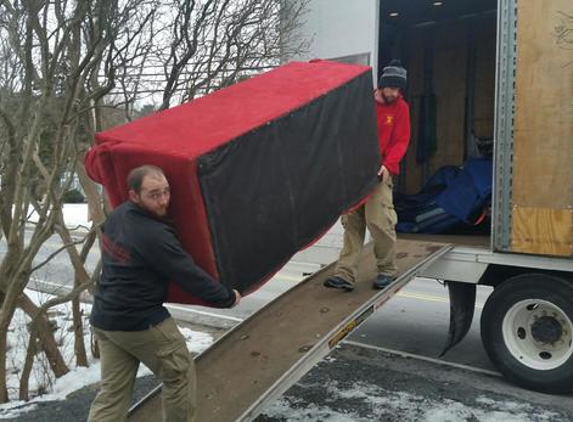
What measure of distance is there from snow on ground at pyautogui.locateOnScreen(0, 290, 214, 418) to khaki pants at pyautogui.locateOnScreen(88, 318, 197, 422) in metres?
1.74

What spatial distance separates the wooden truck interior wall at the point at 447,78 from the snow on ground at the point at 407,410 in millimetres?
4748

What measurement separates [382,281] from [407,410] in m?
1.07

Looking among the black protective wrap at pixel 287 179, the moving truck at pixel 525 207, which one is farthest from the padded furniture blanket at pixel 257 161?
the moving truck at pixel 525 207

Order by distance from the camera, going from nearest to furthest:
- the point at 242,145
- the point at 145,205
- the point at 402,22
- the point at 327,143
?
the point at 145,205
the point at 242,145
the point at 327,143
the point at 402,22

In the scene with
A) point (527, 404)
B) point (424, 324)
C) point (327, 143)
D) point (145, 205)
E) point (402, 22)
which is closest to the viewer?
point (145, 205)

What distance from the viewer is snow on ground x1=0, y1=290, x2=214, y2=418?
520 centimetres

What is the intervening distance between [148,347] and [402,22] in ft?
22.7

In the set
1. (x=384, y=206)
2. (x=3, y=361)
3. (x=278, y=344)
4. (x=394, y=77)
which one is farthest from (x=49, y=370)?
(x=394, y=77)

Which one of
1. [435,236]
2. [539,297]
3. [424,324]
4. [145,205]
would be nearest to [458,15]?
[435,236]

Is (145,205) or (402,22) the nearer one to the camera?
(145,205)

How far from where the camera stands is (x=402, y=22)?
8711 millimetres

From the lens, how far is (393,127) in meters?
5.35

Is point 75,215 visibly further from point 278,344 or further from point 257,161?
point 257,161

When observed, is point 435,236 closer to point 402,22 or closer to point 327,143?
point 327,143
